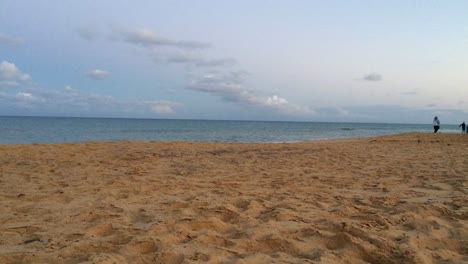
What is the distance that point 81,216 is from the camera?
381 centimetres

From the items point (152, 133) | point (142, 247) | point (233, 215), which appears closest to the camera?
point (142, 247)

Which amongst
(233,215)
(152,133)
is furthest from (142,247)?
(152,133)

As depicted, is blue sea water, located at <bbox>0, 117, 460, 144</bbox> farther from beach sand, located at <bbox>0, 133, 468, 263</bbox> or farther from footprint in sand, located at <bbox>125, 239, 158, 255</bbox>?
footprint in sand, located at <bbox>125, 239, 158, 255</bbox>

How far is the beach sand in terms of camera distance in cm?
283

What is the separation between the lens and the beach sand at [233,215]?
283 cm

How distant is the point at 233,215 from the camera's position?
386 cm

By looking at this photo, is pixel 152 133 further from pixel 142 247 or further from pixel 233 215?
pixel 142 247

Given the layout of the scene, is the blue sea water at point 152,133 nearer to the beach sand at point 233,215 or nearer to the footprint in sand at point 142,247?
the beach sand at point 233,215

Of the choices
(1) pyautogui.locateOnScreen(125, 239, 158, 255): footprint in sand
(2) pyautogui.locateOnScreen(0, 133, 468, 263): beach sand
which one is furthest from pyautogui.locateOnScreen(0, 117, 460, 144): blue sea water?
(1) pyautogui.locateOnScreen(125, 239, 158, 255): footprint in sand

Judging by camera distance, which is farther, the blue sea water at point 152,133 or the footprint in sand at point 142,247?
the blue sea water at point 152,133

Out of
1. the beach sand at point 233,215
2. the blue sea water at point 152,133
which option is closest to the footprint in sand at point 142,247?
the beach sand at point 233,215

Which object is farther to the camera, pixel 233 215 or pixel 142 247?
pixel 233 215

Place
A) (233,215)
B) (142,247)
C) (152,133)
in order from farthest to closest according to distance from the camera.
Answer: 1. (152,133)
2. (233,215)
3. (142,247)

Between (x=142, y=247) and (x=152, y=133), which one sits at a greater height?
(x=142, y=247)
